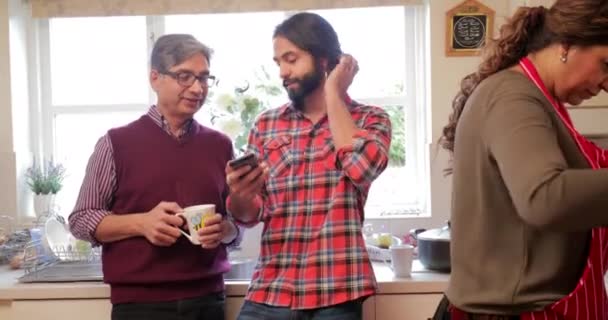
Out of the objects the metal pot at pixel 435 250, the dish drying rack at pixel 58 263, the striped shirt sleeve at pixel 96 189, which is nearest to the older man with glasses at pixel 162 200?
the striped shirt sleeve at pixel 96 189

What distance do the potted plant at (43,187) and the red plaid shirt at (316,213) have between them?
1.33 m

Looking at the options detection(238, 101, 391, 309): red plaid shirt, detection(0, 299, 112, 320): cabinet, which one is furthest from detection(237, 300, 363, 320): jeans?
detection(0, 299, 112, 320): cabinet

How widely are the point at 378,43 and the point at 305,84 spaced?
125 centimetres

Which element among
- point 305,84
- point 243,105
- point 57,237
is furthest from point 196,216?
point 243,105

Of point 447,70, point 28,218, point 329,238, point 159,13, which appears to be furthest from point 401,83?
point 28,218

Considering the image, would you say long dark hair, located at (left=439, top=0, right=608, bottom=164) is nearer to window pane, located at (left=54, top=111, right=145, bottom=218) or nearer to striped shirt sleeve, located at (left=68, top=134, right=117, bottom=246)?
striped shirt sleeve, located at (left=68, top=134, right=117, bottom=246)

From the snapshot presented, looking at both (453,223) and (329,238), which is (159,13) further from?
(453,223)

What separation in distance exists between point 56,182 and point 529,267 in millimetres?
2099

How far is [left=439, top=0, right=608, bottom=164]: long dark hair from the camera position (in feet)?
3.24

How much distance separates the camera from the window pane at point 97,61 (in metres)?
2.82

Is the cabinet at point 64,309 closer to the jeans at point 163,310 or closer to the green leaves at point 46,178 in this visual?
the jeans at point 163,310

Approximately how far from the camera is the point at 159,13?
104 inches

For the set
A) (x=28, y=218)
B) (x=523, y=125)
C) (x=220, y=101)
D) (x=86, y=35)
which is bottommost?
(x=28, y=218)

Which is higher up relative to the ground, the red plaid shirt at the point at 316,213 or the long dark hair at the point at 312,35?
the long dark hair at the point at 312,35
